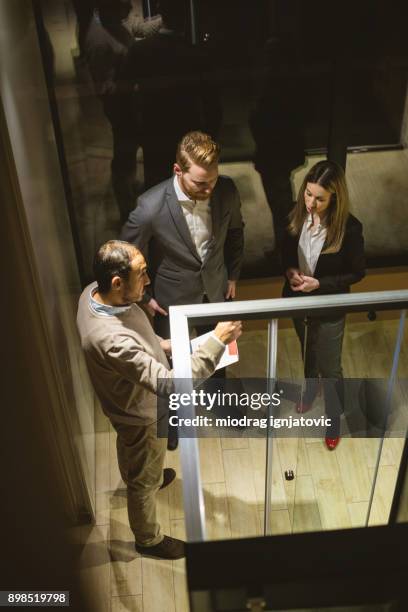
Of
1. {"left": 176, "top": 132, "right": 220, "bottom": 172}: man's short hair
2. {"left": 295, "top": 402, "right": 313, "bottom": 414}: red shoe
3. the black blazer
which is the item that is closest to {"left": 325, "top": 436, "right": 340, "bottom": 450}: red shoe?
{"left": 295, "top": 402, "right": 313, "bottom": 414}: red shoe

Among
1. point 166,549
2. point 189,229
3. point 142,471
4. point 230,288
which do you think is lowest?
point 166,549

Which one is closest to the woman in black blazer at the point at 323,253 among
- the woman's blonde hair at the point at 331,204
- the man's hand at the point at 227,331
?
the woman's blonde hair at the point at 331,204

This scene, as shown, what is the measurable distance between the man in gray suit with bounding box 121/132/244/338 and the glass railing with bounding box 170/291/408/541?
486 mm

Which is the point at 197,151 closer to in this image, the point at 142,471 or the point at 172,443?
the point at 142,471

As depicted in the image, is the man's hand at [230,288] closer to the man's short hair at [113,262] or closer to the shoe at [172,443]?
the shoe at [172,443]

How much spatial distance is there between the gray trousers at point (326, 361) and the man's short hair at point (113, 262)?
996 millimetres

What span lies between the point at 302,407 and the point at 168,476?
706 millimetres

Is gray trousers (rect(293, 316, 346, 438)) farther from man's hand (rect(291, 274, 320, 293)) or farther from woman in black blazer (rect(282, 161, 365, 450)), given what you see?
man's hand (rect(291, 274, 320, 293))

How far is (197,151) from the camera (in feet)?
8.36

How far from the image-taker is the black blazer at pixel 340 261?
2.77 m

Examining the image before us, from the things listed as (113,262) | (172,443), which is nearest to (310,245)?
(113,262)

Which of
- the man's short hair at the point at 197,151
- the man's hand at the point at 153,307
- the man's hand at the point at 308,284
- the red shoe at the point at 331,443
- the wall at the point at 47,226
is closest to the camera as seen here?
the wall at the point at 47,226

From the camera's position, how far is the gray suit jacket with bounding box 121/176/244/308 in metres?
2.75

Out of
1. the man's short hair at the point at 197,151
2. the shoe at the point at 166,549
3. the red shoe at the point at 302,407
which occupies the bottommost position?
the shoe at the point at 166,549
